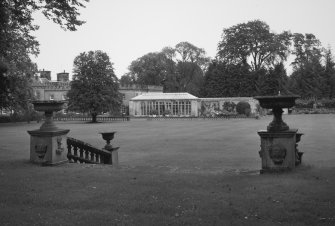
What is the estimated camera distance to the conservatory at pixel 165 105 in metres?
58.4

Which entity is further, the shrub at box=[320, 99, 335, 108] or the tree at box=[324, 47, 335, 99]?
the tree at box=[324, 47, 335, 99]

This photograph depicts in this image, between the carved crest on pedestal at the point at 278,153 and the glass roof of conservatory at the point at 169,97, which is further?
the glass roof of conservatory at the point at 169,97

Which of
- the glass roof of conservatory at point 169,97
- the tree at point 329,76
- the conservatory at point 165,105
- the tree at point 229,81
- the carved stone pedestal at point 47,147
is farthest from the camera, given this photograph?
the tree at point 229,81

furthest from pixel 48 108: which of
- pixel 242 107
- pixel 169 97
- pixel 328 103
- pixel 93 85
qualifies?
pixel 328 103

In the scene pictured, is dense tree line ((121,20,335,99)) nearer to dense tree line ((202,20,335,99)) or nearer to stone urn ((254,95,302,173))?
dense tree line ((202,20,335,99))

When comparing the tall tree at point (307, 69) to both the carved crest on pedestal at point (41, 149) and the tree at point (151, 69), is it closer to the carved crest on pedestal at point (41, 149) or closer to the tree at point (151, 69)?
the tree at point (151, 69)

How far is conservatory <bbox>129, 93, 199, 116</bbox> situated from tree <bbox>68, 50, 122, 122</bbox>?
10.3 metres

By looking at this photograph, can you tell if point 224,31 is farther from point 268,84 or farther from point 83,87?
point 83,87

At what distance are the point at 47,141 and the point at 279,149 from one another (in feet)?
A: 18.1

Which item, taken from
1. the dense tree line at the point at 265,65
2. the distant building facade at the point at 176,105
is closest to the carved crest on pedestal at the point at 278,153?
the distant building facade at the point at 176,105

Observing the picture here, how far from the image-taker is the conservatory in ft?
192

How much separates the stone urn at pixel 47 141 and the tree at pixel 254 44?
63484mm

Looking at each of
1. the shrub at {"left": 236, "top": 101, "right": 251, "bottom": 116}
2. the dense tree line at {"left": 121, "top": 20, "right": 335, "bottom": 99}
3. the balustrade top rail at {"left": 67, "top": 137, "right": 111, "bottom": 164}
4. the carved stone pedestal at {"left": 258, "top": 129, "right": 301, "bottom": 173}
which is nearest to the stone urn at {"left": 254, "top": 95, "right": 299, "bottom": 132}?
the carved stone pedestal at {"left": 258, "top": 129, "right": 301, "bottom": 173}

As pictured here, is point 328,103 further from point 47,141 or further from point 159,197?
point 159,197
